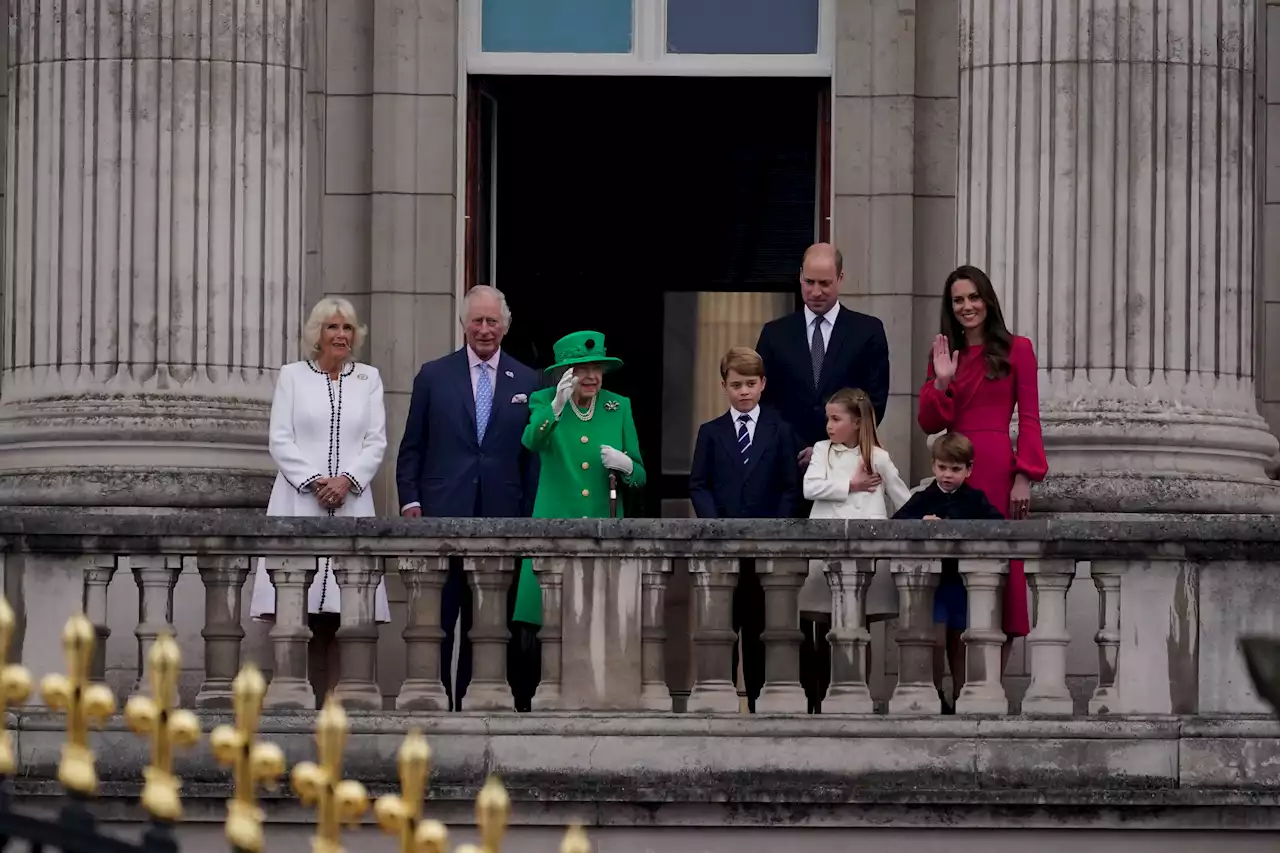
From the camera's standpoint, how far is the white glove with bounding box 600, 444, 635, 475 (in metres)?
12.0

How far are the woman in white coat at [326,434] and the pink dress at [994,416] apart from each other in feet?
8.01

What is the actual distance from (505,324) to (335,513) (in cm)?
113

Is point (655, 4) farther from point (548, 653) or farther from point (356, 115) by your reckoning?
point (548, 653)

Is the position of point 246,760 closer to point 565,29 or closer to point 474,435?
point 474,435

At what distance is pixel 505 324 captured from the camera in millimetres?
12297

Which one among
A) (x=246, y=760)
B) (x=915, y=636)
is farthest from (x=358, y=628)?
(x=246, y=760)

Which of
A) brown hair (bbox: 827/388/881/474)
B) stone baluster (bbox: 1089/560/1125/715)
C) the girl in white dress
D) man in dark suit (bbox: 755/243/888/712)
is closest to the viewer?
stone baluster (bbox: 1089/560/1125/715)

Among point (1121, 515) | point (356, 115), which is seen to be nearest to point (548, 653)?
point (1121, 515)

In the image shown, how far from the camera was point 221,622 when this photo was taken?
1164 cm

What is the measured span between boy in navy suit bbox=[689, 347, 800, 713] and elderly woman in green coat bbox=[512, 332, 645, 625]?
1.09ft

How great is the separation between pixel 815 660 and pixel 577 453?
138cm

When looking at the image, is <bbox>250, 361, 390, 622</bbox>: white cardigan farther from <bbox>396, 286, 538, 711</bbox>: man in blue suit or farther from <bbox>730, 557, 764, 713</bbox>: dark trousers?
<bbox>730, 557, 764, 713</bbox>: dark trousers

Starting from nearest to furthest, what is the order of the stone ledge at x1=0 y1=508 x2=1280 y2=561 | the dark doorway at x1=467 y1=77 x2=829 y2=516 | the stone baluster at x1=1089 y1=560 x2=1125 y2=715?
the stone ledge at x1=0 y1=508 x2=1280 y2=561
the stone baluster at x1=1089 y1=560 x2=1125 y2=715
the dark doorway at x1=467 y1=77 x2=829 y2=516

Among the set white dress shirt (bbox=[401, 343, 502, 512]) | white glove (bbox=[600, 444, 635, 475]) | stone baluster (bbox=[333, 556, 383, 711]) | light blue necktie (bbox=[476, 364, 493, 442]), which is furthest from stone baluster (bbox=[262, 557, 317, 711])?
white glove (bbox=[600, 444, 635, 475])
